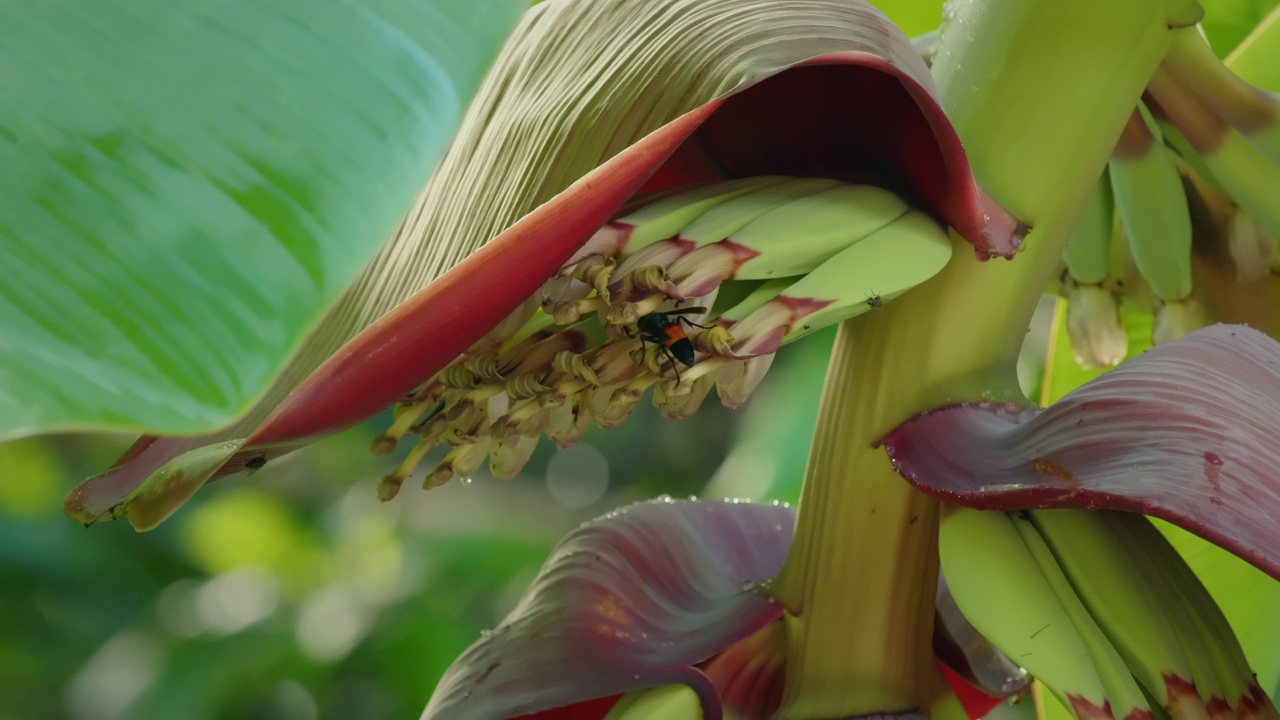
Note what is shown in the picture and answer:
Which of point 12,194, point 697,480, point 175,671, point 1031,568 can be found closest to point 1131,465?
point 1031,568

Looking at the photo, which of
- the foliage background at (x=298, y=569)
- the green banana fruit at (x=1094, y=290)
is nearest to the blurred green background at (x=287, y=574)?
the foliage background at (x=298, y=569)

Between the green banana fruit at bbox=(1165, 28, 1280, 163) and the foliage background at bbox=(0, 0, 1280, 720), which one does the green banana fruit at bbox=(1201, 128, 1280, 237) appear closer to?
the green banana fruit at bbox=(1165, 28, 1280, 163)

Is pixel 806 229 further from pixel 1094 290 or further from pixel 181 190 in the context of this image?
pixel 1094 290

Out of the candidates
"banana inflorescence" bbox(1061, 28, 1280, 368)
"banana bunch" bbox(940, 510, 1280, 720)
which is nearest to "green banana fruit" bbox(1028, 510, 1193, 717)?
"banana bunch" bbox(940, 510, 1280, 720)

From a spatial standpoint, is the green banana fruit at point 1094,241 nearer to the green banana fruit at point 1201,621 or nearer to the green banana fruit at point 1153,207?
the green banana fruit at point 1153,207

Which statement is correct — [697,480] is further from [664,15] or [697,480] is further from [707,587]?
[664,15]

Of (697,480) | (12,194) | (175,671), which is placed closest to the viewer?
(12,194)

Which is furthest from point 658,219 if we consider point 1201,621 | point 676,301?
point 1201,621
